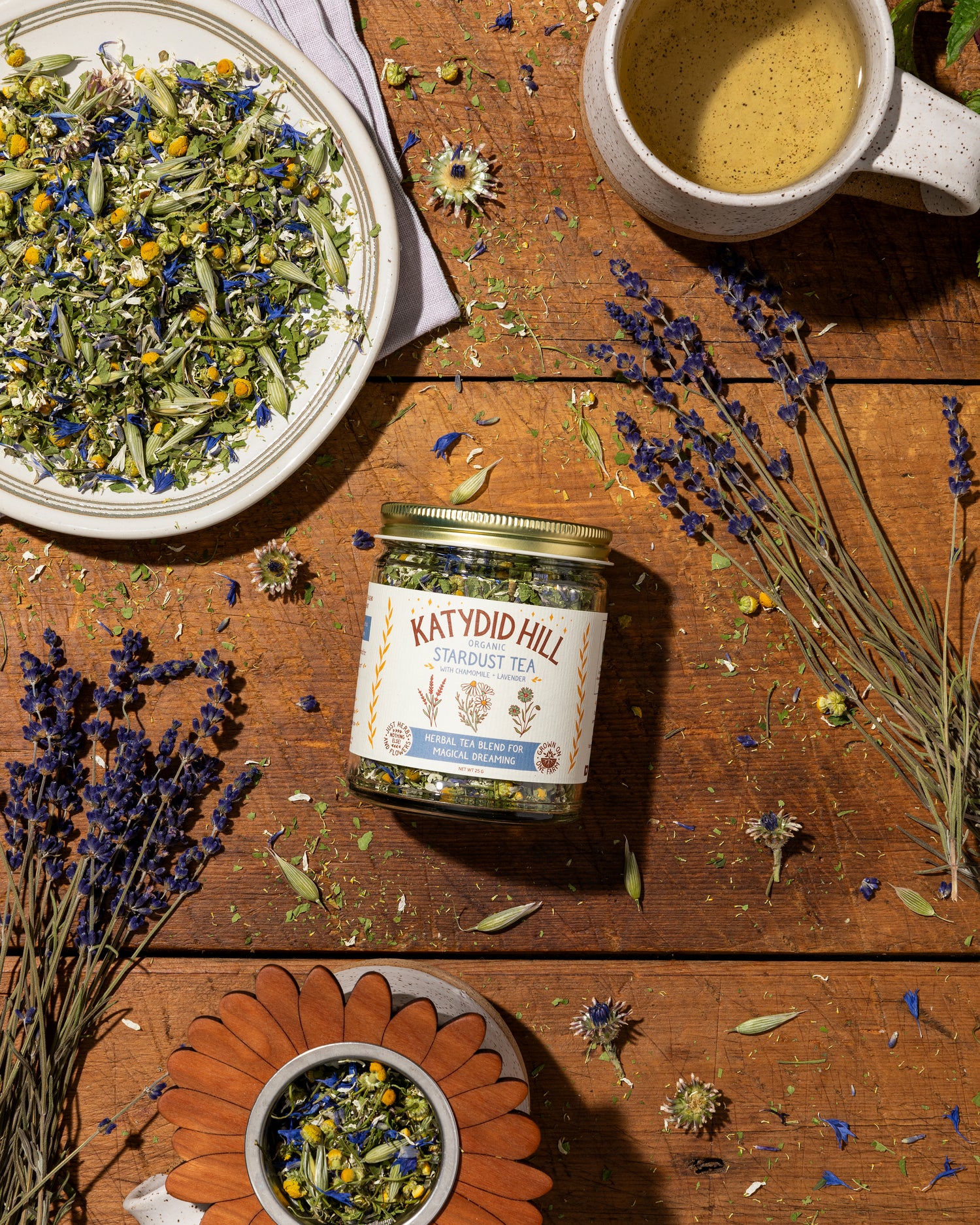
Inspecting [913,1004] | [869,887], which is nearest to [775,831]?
[869,887]

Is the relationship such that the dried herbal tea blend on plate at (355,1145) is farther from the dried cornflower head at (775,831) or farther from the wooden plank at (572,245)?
the wooden plank at (572,245)

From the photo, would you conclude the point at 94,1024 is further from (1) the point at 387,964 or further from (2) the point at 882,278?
(2) the point at 882,278

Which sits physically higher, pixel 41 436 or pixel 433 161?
pixel 433 161

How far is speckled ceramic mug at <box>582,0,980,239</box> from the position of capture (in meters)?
0.73

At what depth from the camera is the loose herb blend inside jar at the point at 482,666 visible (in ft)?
2.36

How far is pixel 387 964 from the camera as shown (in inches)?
32.9

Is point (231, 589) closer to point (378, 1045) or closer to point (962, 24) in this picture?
point (378, 1045)

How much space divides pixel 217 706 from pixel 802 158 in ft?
2.45

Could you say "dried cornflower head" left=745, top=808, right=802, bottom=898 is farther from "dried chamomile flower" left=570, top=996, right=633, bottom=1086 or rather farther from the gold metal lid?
the gold metal lid

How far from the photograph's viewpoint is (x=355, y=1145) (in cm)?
70

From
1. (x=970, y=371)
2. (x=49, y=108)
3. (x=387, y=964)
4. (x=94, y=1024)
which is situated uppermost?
(x=49, y=108)

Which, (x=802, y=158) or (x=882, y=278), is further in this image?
(x=882, y=278)

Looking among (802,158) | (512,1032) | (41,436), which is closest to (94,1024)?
(512,1032)

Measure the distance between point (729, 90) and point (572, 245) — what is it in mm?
191
